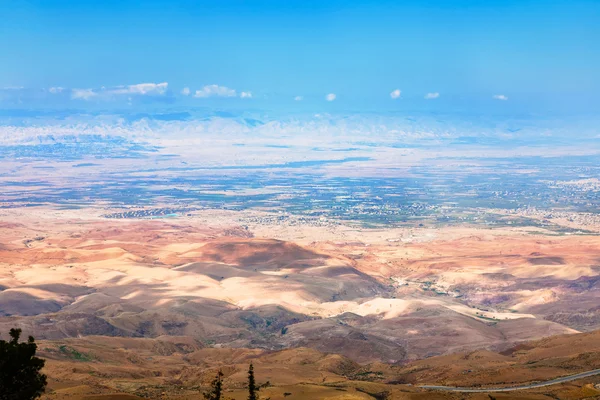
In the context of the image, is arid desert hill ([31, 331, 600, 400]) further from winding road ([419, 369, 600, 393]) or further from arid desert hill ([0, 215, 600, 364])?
arid desert hill ([0, 215, 600, 364])

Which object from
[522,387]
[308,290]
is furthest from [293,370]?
[308,290]

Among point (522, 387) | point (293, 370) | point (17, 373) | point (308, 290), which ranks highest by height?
point (17, 373)

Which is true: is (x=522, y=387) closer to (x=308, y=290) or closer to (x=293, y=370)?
(x=293, y=370)

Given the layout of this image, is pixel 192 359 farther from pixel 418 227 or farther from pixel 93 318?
pixel 418 227

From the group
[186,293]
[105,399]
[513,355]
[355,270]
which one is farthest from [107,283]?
[105,399]

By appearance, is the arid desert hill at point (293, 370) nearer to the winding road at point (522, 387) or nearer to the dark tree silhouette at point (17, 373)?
the winding road at point (522, 387)

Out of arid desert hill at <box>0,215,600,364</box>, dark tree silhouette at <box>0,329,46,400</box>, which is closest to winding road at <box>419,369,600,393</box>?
arid desert hill at <box>0,215,600,364</box>
